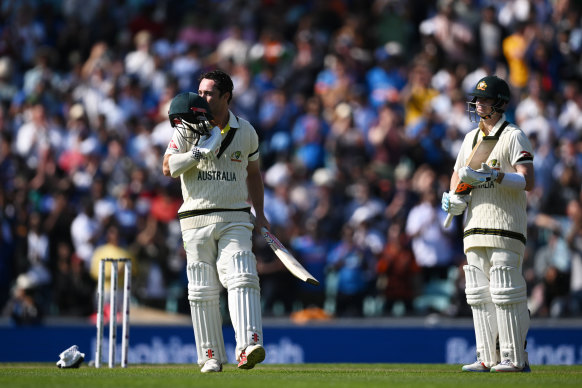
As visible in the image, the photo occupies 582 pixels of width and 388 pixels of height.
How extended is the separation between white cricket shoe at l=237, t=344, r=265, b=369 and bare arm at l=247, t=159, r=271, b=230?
1.29 metres

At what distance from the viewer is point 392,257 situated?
1451 cm

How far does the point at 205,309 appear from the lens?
28.7 feet

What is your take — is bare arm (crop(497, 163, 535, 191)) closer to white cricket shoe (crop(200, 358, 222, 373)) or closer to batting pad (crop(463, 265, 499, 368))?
batting pad (crop(463, 265, 499, 368))

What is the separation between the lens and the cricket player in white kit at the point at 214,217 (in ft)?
28.2

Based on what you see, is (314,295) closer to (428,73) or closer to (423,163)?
(423,163)

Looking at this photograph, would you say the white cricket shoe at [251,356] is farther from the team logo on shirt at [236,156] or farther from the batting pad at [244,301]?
the team logo on shirt at [236,156]

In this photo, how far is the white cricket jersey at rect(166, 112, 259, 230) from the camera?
880 cm

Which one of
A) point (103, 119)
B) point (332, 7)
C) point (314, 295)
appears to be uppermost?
point (332, 7)

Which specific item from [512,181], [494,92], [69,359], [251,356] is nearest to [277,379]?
[251,356]

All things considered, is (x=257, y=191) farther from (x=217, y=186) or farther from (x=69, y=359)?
(x=69, y=359)

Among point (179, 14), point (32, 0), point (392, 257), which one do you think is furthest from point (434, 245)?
point (32, 0)

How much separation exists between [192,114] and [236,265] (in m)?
1.32

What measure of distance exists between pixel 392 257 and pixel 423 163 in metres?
2.23

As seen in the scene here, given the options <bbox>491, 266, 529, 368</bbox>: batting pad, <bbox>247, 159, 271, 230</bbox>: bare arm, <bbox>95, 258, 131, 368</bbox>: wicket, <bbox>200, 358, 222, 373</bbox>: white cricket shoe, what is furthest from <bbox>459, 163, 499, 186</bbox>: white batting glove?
<bbox>95, 258, 131, 368</bbox>: wicket
